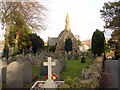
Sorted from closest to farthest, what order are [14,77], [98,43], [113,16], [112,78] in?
[14,77], [112,78], [113,16], [98,43]

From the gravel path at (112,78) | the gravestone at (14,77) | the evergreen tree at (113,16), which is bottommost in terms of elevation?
the gravel path at (112,78)

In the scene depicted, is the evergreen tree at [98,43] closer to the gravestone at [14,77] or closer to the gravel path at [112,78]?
the gravel path at [112,78]

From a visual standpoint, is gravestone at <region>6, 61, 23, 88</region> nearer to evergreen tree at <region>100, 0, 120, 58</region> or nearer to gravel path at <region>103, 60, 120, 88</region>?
gravel path at <region>103, 60, 120, 88</region>

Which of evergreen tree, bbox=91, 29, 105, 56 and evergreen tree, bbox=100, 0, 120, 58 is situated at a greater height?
evergreen tree, bbox=100, 0, 120, 58

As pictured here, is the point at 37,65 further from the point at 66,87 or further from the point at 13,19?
the point at 13,19

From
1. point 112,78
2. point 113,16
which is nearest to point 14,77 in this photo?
point 112,78

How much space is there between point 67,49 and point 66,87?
29573mm

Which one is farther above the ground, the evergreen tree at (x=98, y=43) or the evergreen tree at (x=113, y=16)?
the evergreen tree at (x=113, y=16)

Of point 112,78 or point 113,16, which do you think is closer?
point 112,78

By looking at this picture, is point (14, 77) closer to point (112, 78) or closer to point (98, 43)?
point (112, 78)

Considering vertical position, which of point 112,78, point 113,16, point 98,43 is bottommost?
point 112,78

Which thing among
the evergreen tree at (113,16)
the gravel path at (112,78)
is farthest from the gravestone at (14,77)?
the evergreen tree at (113,16)

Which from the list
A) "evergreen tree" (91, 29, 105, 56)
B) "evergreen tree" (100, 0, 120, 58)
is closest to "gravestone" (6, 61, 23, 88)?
"evergreen tree" (100, 0, 120, 58)

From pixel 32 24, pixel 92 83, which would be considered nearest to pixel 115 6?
pixel 92 83
